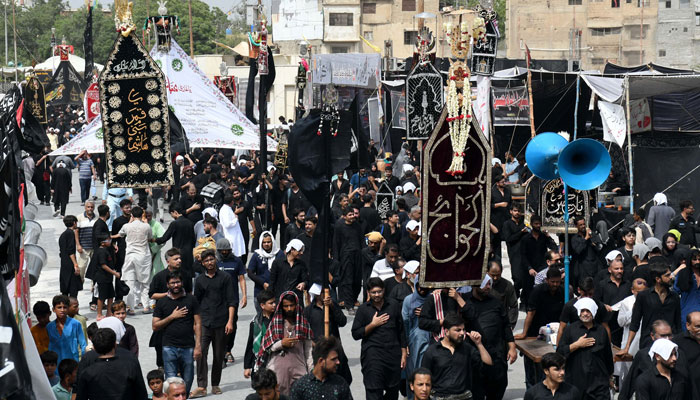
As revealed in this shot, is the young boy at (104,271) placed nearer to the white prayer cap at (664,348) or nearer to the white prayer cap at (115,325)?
the white prayer cap at (115,325)

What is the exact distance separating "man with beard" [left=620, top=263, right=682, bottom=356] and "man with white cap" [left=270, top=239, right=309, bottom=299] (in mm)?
3500

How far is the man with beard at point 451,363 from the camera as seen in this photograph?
858cm

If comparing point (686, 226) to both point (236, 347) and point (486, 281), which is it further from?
point (236, 347)

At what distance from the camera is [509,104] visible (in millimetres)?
25703

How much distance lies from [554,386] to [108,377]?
316cm

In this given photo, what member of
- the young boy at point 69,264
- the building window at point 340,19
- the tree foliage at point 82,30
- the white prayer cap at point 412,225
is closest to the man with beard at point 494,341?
the white prayer cap at point 412,225

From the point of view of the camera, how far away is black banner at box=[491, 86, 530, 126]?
2547 cm

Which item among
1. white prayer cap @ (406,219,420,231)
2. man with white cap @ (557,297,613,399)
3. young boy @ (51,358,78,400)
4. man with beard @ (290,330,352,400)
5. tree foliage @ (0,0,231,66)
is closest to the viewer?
man with beard @ (290,330,352,400)

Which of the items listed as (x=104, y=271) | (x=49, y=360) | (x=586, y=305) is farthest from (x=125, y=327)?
(x=104, y=271)

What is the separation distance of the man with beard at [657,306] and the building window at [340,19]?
209ft

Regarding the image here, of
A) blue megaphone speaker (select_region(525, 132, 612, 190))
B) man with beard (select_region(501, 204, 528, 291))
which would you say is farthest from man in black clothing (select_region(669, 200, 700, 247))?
blue megaphone speaker (select_region(525, 132, 612, 190))

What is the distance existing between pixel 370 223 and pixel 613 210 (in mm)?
7110

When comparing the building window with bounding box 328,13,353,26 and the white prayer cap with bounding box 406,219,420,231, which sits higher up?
the building window with bounding box 328,13,353,26

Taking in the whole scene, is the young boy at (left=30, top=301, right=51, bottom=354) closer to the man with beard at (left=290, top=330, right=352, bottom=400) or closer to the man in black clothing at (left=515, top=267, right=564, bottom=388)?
the man with beard at (left=290, top=330, right=352, bottom=400)
